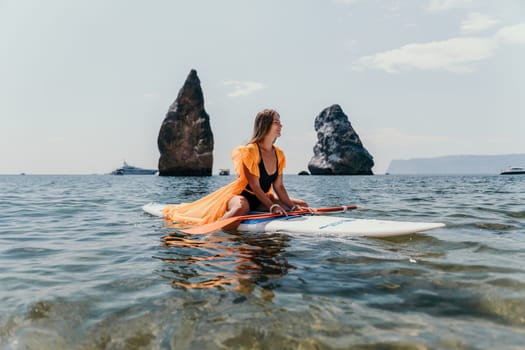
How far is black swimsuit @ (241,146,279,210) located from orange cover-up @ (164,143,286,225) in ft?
0.38

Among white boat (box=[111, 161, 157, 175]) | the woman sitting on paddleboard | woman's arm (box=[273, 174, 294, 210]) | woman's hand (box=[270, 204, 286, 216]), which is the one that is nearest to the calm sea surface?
woman's hand (box=[270, 204, 286, 216])

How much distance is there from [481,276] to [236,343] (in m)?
2.57

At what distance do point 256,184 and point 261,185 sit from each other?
428mm

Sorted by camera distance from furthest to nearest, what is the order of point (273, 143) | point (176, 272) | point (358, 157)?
point (358, 157), point (273, 143), point (176, 272)

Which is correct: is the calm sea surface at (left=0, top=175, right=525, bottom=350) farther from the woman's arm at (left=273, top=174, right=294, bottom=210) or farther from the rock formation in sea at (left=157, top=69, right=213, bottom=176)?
the rock formation in sea at (left=157, top=69, right=213, bottom=176)

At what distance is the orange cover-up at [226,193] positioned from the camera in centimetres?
661

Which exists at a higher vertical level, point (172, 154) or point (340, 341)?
point (172, 154)

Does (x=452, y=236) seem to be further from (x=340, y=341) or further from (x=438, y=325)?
(x=340, y=341)

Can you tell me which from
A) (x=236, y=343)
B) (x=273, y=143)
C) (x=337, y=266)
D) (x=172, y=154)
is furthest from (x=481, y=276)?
(x=172, y=154)

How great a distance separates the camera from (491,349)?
2188 mm

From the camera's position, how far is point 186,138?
7862 centimetres

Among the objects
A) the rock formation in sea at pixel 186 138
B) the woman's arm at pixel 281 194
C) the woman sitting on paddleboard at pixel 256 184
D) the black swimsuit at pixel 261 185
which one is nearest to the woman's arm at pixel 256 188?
the woman sitting on paddleboard at pixel 256 184

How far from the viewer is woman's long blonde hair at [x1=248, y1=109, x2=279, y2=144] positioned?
6668 millimetres

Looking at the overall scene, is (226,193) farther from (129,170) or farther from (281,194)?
(129,170)
